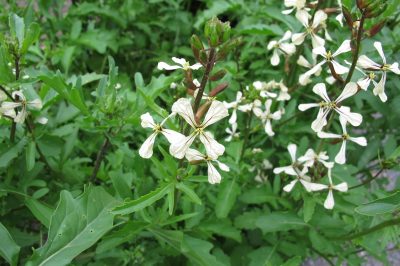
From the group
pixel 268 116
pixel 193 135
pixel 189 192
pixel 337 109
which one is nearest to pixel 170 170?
pixel 189 192

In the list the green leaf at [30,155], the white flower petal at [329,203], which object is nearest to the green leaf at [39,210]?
the green leaf at [30,155]

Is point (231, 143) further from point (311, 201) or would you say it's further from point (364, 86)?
point (364, 86)

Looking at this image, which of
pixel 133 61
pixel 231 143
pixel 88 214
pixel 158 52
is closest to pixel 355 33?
pixel 231 143

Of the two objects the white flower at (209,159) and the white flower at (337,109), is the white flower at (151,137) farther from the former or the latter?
the white flower at (337,109)

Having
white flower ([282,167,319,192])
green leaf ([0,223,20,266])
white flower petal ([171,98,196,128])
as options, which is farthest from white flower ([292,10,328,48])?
green leaf ([0,223,20,266])

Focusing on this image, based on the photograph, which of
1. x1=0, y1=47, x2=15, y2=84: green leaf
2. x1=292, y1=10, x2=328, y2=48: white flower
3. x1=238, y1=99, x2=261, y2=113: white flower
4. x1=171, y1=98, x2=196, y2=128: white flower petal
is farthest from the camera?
x1=238, y1=99, x2=261, y2=113: white flower

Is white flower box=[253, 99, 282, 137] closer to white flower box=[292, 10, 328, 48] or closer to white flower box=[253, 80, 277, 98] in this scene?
white flower box=[253, 80, 277, 98]
